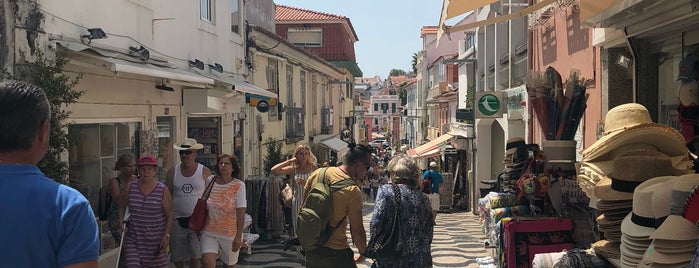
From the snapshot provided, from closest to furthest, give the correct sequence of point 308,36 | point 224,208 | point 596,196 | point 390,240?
1. point 596,196
2. point 390,240
3. point 224,208
4. point 308,36

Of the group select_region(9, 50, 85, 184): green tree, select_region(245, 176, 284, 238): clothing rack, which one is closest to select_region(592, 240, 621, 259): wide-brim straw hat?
select_region(9, 50, 85, 184): green tree

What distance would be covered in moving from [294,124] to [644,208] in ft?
52.2

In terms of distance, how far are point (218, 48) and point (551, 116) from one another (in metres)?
6.88

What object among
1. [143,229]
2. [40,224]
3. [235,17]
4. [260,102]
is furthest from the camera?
[260,102]

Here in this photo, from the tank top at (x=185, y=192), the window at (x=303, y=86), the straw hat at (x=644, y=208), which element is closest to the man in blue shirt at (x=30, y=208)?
the straw hat at (x=644, y=208)

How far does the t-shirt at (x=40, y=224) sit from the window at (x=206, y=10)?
28.1 ft

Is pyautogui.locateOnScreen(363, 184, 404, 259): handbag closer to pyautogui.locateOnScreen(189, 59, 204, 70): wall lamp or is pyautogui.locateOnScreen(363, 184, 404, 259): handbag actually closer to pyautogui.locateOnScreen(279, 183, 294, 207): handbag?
pyautogui.locateOnScreen(279, 183, 294, 207): handbag

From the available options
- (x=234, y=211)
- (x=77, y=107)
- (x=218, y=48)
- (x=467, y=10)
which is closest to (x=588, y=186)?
(x=467, y=10)

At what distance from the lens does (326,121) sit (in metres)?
24.9

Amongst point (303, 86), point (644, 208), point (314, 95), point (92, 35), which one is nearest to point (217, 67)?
point (92, 35)

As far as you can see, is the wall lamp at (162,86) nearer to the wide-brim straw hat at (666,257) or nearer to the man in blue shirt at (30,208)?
the man in blue shirt at (30,208)

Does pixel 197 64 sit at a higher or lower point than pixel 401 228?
higher

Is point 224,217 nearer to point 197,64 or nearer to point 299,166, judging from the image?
point 299,166

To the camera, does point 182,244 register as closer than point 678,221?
No
